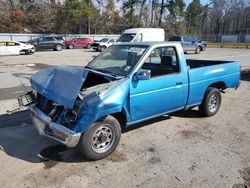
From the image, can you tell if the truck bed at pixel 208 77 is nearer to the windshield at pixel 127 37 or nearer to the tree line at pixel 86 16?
the windshield at pixel 127 37

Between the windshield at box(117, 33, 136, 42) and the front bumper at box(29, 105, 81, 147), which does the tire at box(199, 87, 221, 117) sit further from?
the windshield at box(117, 33, 136, 42)

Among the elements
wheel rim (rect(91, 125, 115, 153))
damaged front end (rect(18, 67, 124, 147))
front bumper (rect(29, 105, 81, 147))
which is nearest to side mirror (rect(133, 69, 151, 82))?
damaged front end (rect(18, 67, 124, 147))

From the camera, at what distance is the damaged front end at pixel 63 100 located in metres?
3.72

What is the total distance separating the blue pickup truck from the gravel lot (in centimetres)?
38

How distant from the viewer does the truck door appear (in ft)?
14.6

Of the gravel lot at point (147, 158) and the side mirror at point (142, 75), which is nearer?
the gravel lot at point (147, 158)

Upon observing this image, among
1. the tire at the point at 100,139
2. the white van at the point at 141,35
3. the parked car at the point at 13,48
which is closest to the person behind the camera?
the tire at the point at 100,139

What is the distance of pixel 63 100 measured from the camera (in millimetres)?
3760

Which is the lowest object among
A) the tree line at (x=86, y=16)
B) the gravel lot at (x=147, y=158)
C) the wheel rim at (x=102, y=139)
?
the gravel lot at (x=147, y=158)

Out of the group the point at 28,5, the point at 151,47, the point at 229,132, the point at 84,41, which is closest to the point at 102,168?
the point at 151,47

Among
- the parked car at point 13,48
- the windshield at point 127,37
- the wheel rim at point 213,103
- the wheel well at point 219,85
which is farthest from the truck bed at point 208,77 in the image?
the parked car at point 13,48

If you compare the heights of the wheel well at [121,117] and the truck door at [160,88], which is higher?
the truck door at [160,88]

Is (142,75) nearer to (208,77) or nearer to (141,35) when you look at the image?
(208,77)

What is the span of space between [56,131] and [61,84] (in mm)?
772
